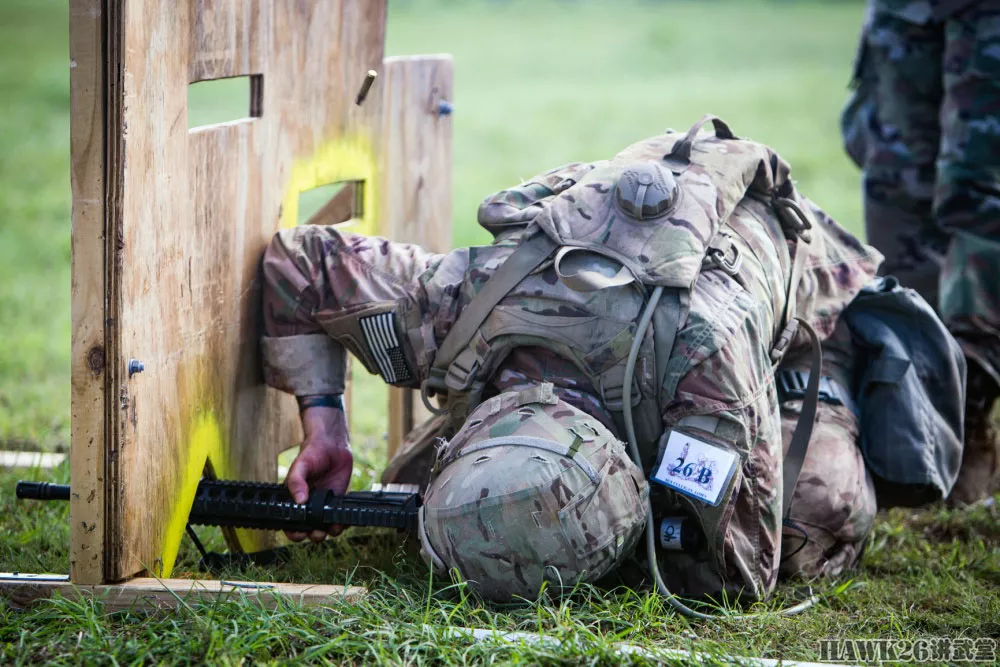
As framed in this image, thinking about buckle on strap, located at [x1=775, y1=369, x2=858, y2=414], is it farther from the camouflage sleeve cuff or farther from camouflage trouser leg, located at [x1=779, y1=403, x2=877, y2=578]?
the camouflage sleeve cuff

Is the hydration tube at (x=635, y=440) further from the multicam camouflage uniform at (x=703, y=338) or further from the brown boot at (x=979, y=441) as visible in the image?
the brown boot at (x=979, y=441)

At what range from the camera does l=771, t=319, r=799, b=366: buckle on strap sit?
3.15 metres

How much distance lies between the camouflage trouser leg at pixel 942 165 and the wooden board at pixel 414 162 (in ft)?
6.14

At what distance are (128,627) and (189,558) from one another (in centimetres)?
74

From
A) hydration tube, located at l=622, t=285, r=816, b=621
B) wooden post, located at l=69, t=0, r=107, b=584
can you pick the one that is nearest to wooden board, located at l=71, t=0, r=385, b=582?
wooden post, located at l=69, t=0, r=107, b=584

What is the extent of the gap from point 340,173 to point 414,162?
551 millimetres

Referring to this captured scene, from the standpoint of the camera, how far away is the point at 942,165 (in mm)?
4551

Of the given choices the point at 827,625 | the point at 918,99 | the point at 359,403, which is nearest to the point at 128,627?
the point at 827,625

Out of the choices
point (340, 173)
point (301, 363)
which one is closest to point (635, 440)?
point (301, 363)

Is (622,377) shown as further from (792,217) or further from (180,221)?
(180,221)

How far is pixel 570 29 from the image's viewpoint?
71.3ft

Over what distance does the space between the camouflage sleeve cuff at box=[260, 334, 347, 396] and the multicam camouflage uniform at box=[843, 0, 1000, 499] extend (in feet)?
8.06

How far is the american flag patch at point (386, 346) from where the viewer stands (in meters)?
3.14

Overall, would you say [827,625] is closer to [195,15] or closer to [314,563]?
[314,563]
